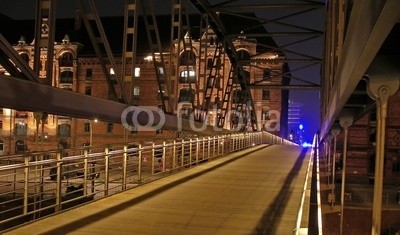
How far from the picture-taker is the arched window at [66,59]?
2058 inches

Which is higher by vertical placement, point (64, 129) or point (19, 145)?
point (64, 129)

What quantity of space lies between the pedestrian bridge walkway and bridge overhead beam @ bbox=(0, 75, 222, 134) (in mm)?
1454

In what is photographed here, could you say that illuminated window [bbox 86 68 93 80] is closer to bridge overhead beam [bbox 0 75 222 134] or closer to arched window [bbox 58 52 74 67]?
arched window [bbox 58 52 74 67]

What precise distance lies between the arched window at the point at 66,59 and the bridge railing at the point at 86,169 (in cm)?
2552

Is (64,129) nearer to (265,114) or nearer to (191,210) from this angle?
(265,114)

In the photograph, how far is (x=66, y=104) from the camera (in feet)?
21.7

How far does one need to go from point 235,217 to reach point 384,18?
5.58 m

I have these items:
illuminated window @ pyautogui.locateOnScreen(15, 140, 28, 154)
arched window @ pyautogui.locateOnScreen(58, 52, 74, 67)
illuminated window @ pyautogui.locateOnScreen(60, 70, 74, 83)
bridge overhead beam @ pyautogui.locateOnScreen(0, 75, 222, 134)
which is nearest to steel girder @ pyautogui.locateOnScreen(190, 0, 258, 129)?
bridge overhead beam @ pyautogui.locateOnScreen(0, 75, 222, 134)

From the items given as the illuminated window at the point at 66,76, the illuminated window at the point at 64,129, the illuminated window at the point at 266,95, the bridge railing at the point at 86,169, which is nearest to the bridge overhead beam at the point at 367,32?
the bridge railing at the point at 86,169

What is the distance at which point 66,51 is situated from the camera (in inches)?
2040

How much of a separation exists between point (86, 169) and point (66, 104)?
7.12ft

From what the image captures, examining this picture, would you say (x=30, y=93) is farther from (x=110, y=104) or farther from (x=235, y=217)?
(x=235, y=217)

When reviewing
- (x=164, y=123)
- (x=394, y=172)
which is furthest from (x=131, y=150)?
(x=394, y=172)

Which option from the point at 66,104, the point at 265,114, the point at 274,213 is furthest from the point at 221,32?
the point at 265,114
